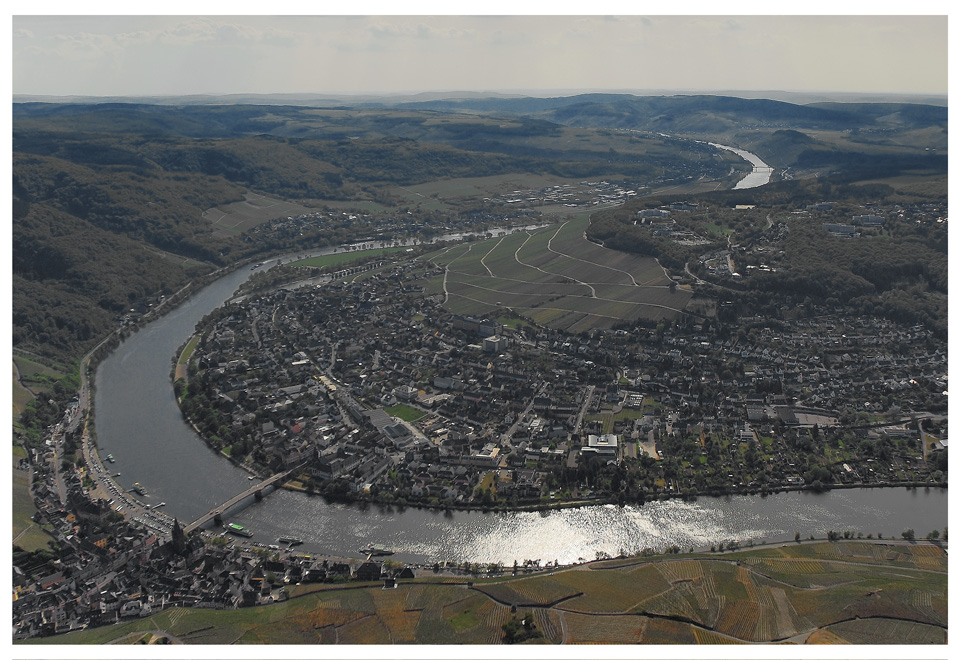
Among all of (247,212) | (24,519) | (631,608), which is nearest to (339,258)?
(247,212)

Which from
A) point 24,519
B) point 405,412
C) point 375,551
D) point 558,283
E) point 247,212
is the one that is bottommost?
point 375,551

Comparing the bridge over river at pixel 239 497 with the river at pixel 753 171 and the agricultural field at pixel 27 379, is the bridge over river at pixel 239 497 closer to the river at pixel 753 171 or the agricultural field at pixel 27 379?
the agricultural field at pixel 27 379

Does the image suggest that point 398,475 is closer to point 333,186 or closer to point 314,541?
point 314,541

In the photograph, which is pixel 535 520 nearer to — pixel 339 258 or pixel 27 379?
pixel 27 379

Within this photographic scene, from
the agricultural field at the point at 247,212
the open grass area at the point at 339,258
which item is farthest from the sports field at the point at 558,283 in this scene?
the agricultural field at the point at 247,212

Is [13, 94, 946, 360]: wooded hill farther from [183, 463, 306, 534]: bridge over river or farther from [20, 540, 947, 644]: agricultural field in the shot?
[20, 540, 947, 644]: agricultural field

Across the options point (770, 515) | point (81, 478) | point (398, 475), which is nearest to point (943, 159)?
point (770, 515)
